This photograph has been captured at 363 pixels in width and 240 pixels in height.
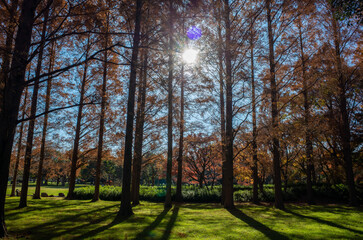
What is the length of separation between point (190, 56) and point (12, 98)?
5073mm

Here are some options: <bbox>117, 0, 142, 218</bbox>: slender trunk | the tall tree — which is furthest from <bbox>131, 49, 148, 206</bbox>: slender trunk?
the tall tree

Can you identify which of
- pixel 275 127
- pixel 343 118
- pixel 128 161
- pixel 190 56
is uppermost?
pixel 190 56

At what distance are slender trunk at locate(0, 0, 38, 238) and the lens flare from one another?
425 centimetres

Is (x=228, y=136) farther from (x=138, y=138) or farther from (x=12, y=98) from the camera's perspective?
(x=12, y=98)

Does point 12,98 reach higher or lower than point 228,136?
higher

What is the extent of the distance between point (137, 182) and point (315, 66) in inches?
441

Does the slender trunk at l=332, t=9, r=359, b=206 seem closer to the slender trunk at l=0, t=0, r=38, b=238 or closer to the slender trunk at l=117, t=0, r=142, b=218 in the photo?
the slender trunk at l=117, t=0, r=142, b=218

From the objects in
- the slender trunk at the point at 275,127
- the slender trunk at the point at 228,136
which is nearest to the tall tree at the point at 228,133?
the slender trunk at the point at 228,136

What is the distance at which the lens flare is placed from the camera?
702 cm

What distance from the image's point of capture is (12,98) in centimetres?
520

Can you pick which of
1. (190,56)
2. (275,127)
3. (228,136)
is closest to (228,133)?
(228,136)

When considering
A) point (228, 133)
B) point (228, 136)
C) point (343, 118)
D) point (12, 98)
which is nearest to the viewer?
point (12, 98)

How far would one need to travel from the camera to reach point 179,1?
616cm

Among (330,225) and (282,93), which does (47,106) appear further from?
(330,225)
